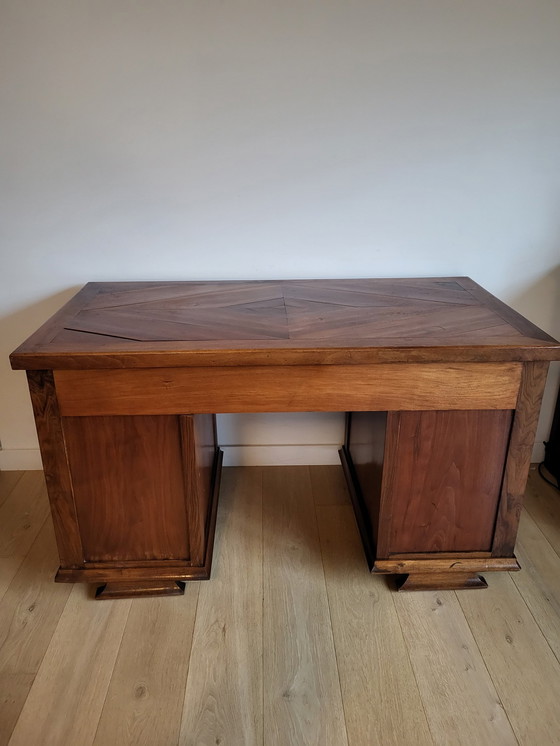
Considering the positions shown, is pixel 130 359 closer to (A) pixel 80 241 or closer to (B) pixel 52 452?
(B) pixel 52 452

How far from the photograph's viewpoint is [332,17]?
1.45m

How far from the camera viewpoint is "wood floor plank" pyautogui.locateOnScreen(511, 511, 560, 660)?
4.36 feet

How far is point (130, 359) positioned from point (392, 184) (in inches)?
37.7

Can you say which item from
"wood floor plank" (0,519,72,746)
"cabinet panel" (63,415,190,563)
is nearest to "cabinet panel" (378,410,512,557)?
"cabinet panel" (63,415,190,563)

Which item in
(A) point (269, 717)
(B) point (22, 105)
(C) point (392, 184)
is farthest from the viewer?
(C) point (392, 184)

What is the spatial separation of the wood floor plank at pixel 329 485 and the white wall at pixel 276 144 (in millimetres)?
703

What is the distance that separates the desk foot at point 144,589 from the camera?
1.41 meters

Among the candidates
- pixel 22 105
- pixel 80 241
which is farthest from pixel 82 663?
pixel 22 105

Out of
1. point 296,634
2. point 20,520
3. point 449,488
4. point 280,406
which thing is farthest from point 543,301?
point 20,520

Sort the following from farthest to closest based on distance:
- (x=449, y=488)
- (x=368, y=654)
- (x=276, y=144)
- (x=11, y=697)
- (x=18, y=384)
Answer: (x=18, y=384) → (x=276, y=144) → (x=449, y=488) → (x=368, y=654) → (x=11, y=697)

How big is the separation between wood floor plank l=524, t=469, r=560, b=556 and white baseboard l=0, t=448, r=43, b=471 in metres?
1.68

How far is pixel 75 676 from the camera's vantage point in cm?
120

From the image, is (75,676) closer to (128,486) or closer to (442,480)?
(128,486)

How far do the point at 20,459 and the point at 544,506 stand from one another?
1799 millimetres
